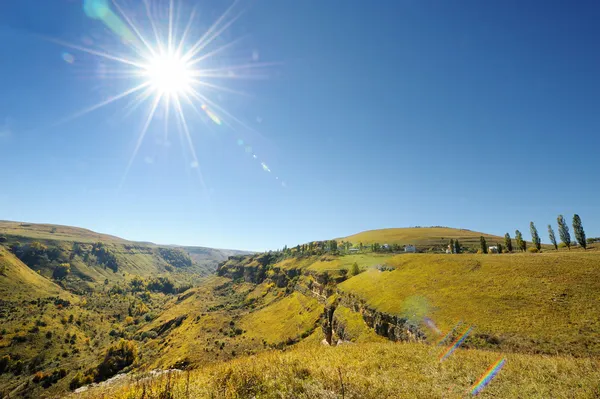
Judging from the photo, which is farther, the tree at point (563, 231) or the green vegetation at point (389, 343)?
the tree at point (563, 231)

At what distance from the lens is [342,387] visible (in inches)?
363

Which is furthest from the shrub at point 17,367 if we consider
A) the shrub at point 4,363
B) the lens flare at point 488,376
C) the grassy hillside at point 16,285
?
the lens flare at point 488,376

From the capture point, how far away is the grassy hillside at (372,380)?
9.20m

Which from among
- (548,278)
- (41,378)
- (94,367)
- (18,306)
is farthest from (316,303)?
(18,306)

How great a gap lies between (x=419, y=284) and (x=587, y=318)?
23.8 metres

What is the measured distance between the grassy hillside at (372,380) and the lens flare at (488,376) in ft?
0.61

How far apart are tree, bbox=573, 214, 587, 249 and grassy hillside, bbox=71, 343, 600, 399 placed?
94.6 meters

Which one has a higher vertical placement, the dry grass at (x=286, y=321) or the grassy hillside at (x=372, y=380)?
the grassy hillside at (x=372, y=380)

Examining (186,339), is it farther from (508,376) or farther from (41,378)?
(508,376)

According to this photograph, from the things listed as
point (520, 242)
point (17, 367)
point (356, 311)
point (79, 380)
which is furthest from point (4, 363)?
point (520, 242)

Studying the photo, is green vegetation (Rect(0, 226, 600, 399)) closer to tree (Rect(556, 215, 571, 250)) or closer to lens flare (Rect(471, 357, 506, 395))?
lens flare (Rect(471, 357, 506, 395))

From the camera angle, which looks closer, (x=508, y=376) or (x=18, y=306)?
(x=508, y=376)

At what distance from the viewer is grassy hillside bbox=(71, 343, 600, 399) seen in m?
9.20

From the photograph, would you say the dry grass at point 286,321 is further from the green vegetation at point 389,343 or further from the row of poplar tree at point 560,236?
the row of poplar tree at point 560,236
